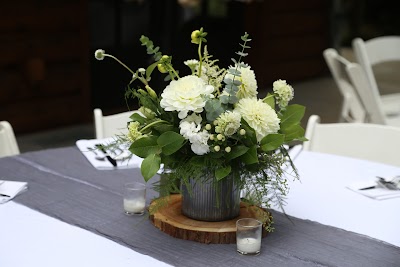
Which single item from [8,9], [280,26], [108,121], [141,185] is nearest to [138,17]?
[8,9]

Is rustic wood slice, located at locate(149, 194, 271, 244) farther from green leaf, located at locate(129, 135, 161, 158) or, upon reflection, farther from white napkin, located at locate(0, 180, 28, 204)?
white napkin, located at locate(0, 180, 28, 204)

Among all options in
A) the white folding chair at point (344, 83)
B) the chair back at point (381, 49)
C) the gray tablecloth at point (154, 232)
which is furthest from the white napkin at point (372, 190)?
the chair back at point (381, 49)

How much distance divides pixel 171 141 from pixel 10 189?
0.68 metres

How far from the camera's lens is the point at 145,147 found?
1.94 meters

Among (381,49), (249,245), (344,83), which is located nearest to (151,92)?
(249,245)

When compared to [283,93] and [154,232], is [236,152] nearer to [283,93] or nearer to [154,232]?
[283,93]

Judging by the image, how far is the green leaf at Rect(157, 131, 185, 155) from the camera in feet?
6.15

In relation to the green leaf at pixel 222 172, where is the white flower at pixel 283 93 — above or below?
above

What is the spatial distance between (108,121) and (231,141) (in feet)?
4.12

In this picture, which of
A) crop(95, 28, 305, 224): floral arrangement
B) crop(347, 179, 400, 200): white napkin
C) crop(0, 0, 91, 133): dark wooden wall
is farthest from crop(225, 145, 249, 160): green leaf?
crop(0, 0, 91, 133): dark wooden wall

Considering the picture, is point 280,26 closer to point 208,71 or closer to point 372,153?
point 372,153

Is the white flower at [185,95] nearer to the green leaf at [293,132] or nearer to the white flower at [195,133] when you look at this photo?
the white flower at [195,133]

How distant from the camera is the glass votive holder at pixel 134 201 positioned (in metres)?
2.15

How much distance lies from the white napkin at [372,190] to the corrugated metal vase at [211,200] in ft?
1.77
